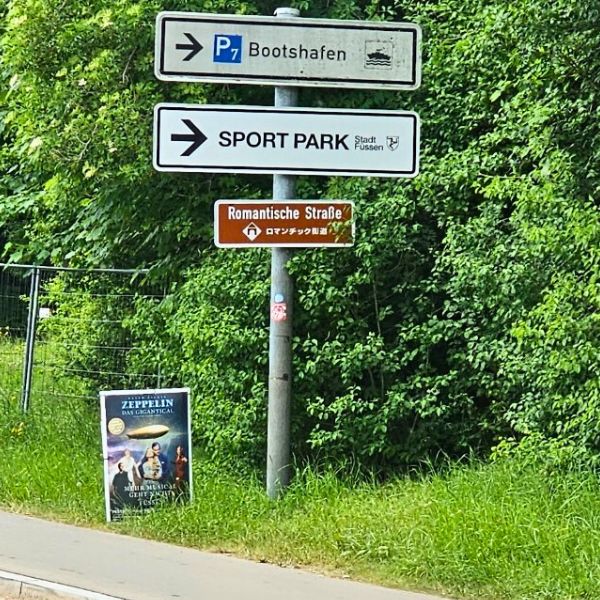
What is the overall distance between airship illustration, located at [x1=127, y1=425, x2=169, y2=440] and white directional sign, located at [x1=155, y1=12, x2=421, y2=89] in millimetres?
2559

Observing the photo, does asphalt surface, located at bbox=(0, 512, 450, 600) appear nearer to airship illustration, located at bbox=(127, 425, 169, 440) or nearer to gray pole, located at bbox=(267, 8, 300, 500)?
airship illustration, located at bbox=(127, 425, 169, 440)

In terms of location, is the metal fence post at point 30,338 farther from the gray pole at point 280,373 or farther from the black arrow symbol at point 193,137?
the black arrow symbol at point 193,137

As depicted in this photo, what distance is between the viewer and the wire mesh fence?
10758mm

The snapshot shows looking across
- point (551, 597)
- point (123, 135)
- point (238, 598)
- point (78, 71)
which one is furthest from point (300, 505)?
point (78, 71)

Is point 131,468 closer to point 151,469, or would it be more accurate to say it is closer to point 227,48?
point 151,469

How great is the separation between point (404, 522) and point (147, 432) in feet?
7.12

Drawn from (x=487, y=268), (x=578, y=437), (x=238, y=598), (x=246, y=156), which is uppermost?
(x=246, y=156)

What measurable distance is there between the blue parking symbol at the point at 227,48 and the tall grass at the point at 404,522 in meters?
3.03

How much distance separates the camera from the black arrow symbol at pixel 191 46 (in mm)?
7676

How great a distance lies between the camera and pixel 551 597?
20.0ft

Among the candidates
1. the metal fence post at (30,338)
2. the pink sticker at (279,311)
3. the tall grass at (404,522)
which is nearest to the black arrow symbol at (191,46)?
the pink sticker at (279,311)

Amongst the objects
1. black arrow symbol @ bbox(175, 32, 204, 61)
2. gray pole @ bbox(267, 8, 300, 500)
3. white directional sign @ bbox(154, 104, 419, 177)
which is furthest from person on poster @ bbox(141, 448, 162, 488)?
black arrow symbol @ bbox(175, 32, 204, 61)

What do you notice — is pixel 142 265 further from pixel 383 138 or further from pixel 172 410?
pixel 383 138

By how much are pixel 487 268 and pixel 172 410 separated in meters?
2.56
